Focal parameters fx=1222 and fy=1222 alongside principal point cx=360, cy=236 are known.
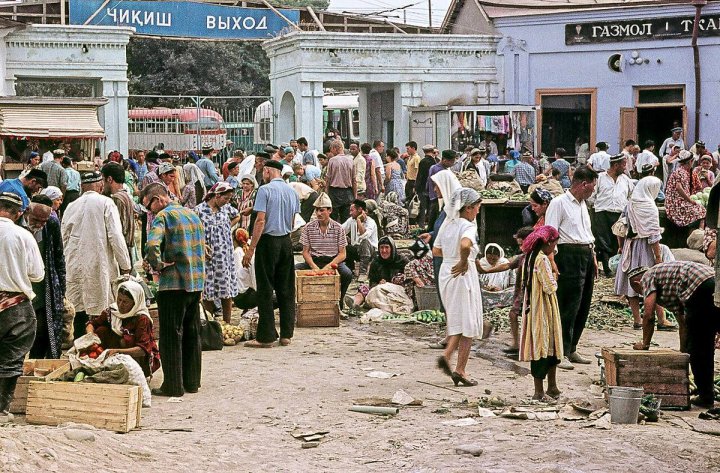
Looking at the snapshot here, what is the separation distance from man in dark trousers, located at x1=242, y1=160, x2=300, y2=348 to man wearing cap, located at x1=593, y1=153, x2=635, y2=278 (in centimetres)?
671

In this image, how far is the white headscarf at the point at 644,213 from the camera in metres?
13.9

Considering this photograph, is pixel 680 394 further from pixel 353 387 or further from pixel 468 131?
pixel 468 131

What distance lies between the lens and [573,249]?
11352 mm

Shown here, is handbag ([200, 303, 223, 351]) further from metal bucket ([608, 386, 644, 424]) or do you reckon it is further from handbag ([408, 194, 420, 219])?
handbag ([408, 194, 420, 219])

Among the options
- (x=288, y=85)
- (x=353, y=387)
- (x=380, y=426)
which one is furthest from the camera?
(x=288, y=85)

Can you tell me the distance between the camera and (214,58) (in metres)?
54.3

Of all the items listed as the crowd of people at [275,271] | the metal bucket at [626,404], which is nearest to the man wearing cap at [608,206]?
the crowd of people at [275,271]

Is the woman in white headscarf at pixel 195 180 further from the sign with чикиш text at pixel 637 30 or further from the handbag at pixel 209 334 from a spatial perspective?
the sign with чикиш text at pixel 637 30

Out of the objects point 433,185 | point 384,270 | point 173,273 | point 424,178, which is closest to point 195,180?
point 424,178

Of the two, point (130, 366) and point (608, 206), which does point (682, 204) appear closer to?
point (608, 206)

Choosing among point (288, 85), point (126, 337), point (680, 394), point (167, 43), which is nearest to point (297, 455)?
point (126, 337)

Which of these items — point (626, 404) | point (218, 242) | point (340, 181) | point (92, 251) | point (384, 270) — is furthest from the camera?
point (340, 181)

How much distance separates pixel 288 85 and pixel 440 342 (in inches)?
825

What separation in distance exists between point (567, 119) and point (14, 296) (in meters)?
24.2
